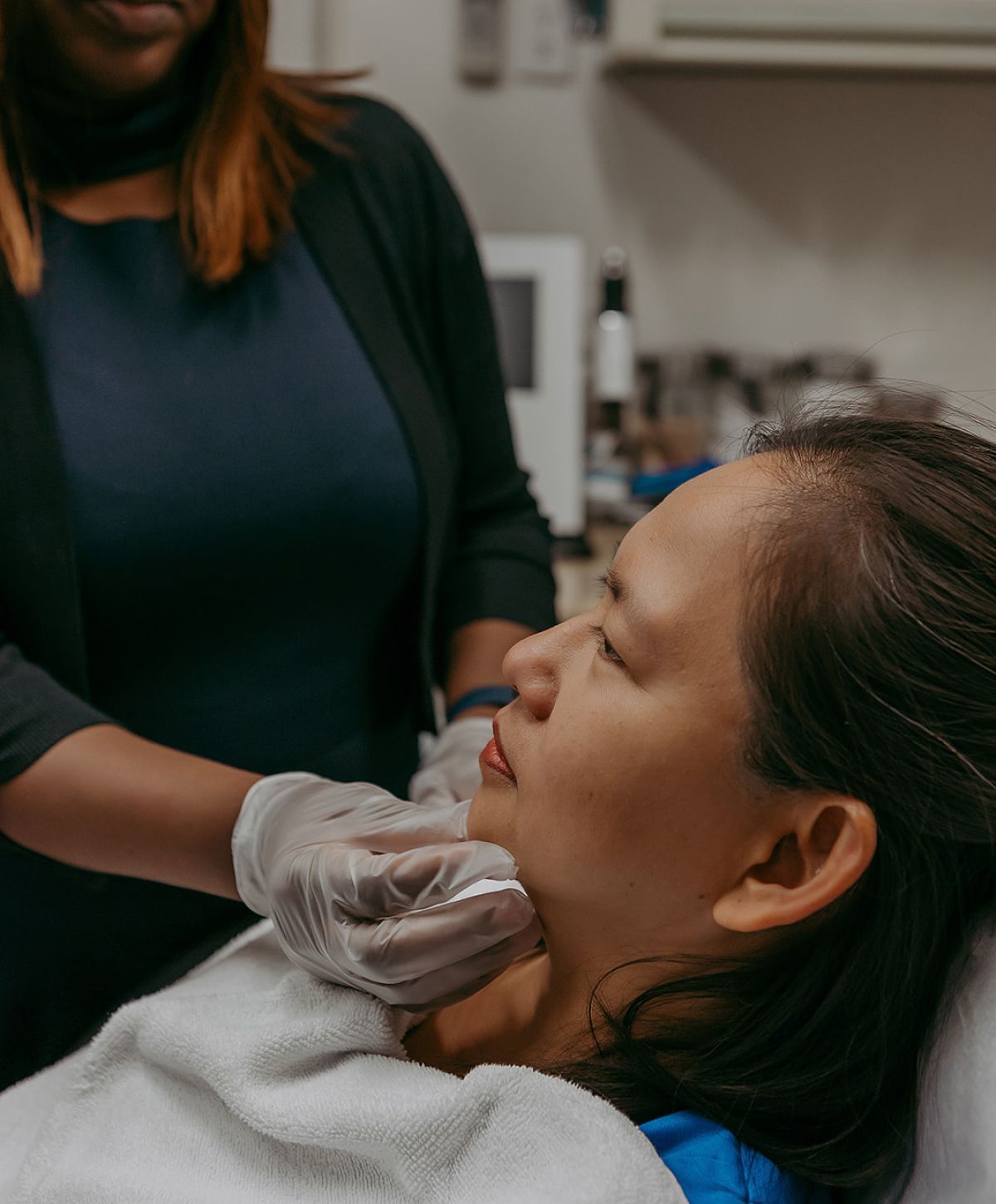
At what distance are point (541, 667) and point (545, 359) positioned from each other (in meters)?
1.41

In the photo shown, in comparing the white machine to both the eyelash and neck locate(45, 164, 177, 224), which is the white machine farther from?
the eyelash

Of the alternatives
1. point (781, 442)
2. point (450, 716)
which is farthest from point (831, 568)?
point (450, 716)

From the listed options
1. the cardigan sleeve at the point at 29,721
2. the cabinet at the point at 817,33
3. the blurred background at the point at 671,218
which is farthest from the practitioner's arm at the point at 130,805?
the cabinet at the point at 817,33

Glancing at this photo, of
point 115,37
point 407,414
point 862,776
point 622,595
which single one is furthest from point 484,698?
point 115,37

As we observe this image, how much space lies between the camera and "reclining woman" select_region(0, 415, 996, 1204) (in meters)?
0.71

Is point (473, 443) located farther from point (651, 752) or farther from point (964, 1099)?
point (964, 1099)

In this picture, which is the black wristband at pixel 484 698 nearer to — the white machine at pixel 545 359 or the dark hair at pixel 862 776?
the dark hair at pixel 862 776

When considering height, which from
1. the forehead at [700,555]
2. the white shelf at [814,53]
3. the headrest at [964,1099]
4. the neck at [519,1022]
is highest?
the white shelf at [814,53]

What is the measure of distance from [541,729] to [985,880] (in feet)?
0.96

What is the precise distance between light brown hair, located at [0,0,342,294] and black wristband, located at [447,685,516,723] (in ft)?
1.44

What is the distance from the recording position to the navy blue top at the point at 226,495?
106 cm

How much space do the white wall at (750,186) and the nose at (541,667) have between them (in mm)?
1645

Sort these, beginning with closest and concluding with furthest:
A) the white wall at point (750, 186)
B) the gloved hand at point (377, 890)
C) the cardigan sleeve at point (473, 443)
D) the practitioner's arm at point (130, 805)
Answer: the gloved hand at point (377, 890), the practitioner's arm at point (130, 805), the cardigan sleeve at point (473, 443), the white wall at point (750, 186)

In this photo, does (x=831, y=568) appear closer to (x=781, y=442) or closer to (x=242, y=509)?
(x=781, y=442)
